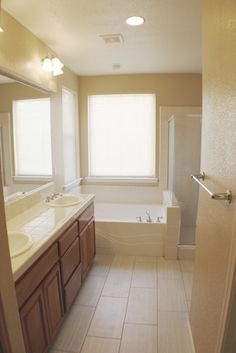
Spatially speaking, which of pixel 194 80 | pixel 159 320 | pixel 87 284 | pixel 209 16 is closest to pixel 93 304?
pixel 87 284

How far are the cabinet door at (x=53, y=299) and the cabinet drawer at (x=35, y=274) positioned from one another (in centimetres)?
7

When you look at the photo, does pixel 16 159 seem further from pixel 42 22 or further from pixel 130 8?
pixel 130 8

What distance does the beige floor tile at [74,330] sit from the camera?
180 cm

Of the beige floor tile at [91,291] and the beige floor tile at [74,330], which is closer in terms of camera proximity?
the beige floor tile at [74,330]

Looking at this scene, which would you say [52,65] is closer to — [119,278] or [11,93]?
[11,93]

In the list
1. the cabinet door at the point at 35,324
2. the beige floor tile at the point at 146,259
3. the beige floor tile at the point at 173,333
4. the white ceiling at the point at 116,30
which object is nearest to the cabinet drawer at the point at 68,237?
the cabinet door at the point at 35,324

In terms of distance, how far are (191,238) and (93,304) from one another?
1467mm

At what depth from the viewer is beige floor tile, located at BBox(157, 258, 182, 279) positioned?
8.75 feet

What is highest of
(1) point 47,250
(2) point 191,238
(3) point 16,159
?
(3) point 16,159

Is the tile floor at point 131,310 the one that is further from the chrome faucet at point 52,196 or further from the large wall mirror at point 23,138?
the large wall mirror at point 23,138

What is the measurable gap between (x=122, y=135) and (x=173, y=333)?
280 centimetres

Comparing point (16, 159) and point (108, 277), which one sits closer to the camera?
point (16, 159)

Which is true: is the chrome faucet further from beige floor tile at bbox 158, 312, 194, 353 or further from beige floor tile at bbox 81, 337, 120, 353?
beige floor tile at bbox 158, 312, 194, 353

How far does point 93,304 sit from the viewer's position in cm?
225
